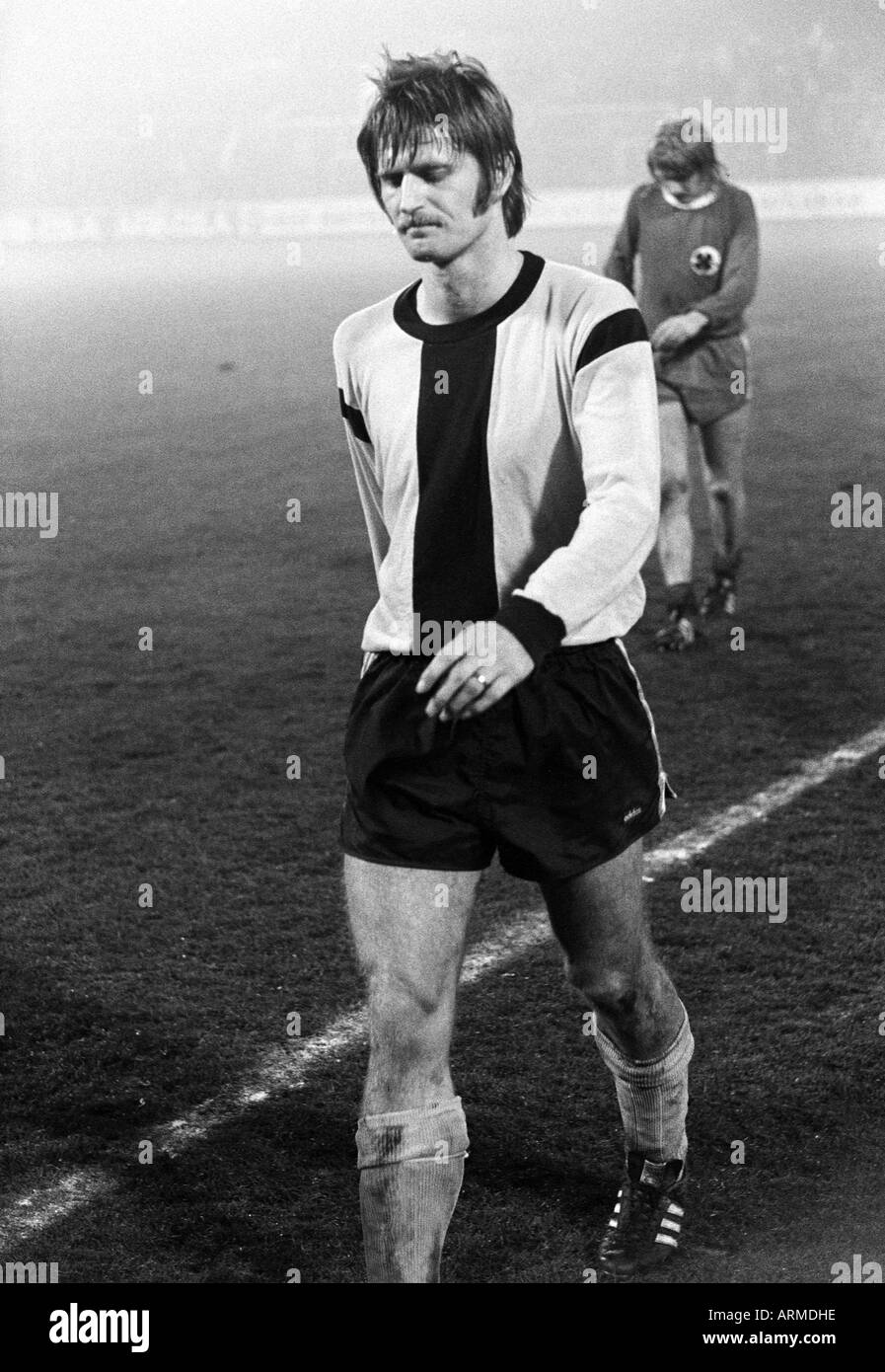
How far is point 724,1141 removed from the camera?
3482 millimetres

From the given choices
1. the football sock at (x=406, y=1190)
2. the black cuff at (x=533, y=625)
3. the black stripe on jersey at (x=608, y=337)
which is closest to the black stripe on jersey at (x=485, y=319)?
the black stripe on jersey at (x=608, y=337)

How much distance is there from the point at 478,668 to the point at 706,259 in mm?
4834

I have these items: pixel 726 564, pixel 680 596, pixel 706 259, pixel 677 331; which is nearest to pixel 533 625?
pixel 677 331

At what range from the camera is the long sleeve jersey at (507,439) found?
252cm

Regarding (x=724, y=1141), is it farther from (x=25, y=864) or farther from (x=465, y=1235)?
(x=25, y=864)

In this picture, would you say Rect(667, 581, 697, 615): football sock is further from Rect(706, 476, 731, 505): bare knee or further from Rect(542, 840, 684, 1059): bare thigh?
Rect(542, 840, 684, 1059): bare thigh

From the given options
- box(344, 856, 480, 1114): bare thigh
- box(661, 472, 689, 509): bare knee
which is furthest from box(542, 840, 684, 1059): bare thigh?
box(661, 472, 689, 509): bare knee

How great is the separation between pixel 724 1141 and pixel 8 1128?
53.0 inches

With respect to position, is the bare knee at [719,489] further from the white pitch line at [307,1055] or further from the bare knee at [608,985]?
the bare knee at [608,985]

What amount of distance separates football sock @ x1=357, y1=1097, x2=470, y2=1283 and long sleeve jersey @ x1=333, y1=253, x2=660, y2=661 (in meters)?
0.67

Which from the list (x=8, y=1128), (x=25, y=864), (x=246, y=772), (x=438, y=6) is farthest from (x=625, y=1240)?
(x=438, y=6)

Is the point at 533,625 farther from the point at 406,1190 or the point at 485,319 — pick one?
the point at 406,1190

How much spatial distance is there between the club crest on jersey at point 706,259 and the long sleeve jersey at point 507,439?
14.0 feet

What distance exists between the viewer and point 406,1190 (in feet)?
8.32
